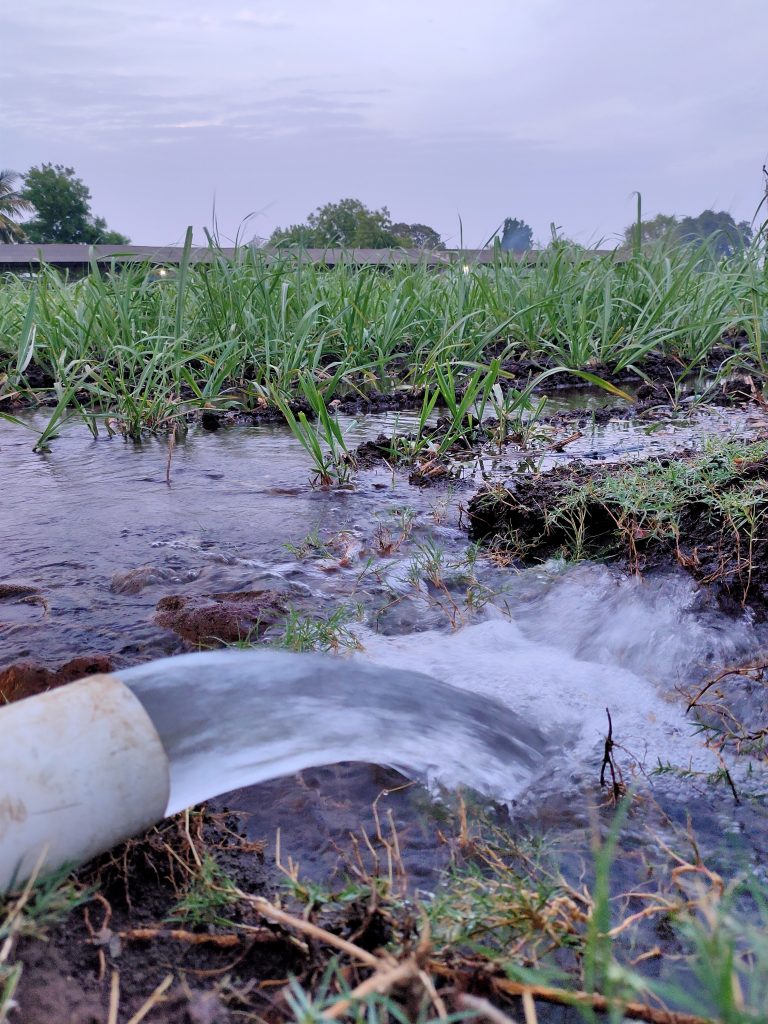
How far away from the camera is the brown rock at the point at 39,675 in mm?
1692

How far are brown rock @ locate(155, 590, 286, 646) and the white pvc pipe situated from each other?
940mm

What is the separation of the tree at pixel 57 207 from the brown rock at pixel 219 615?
80409mm

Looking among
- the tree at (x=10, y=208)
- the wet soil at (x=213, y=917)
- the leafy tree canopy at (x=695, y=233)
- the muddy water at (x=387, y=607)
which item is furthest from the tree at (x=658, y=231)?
the tree at (x=10, y=208)

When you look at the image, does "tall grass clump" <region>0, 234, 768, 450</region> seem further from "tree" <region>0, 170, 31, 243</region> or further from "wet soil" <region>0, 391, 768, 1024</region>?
"tree" <region>0, 170, 31, 243</region>

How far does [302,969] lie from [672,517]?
1.80 metres

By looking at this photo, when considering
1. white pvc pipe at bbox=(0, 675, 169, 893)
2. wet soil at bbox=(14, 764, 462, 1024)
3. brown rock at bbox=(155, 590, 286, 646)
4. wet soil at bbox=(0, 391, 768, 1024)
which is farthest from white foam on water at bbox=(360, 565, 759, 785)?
white pvc pipe at bbox=(0, 675, 169, 893)

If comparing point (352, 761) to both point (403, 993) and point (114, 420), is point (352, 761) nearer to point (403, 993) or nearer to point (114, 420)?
point (403, 993)

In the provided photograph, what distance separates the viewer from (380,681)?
161 centimetres

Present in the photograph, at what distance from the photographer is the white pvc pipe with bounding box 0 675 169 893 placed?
3.08 ft

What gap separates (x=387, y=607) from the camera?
226 cm

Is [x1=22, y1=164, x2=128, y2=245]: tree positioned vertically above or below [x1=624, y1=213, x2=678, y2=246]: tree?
above

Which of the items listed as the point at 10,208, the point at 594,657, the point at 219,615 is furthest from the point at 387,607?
the point at 10,208

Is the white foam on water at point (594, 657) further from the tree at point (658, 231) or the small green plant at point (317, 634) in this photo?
the tree at point (658, 231)

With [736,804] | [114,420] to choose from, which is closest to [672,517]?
[736,804]
